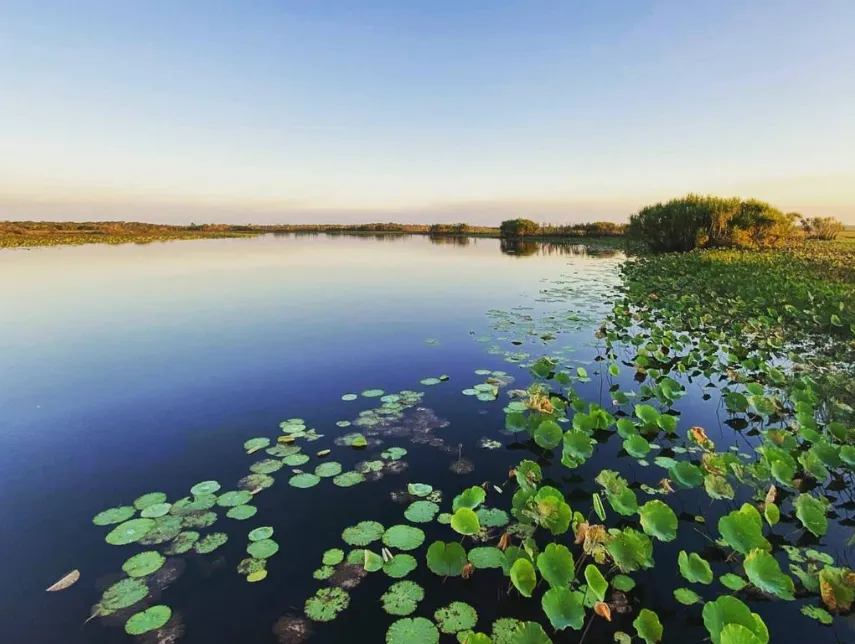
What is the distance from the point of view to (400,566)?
10.4ft

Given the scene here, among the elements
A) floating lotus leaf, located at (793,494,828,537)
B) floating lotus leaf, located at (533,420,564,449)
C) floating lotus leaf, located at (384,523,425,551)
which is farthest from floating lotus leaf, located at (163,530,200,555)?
floating lotus leaf, located at (793,494,828,537)

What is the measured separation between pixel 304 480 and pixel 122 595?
5.53ft

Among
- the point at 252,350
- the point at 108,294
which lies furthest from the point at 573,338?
the point at 108,294

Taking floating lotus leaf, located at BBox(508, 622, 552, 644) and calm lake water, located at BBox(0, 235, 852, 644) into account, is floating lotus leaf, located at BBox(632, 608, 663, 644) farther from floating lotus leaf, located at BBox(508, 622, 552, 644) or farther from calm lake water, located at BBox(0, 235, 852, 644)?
floating lotus leaf, located at BBox(508, 622, 552, 644)

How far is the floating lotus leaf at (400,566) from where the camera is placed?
3.11 metres

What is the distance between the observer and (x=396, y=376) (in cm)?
768

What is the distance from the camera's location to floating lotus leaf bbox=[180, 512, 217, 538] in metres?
3.64

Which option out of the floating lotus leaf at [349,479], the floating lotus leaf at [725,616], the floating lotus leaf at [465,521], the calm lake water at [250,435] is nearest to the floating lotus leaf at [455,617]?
the calm lake water at [250,435]

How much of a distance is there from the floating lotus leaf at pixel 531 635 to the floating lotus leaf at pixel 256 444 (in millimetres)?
3708

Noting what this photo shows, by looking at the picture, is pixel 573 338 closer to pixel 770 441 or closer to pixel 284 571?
pixel 770 441

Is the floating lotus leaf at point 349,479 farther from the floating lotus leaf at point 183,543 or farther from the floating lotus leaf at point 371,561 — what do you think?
the floating lotus leaf at point 183,543

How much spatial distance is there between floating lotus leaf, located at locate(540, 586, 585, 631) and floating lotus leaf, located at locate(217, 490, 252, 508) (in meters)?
2.91

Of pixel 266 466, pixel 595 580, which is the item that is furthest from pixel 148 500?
pixel 595 580

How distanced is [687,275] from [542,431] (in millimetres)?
16335
